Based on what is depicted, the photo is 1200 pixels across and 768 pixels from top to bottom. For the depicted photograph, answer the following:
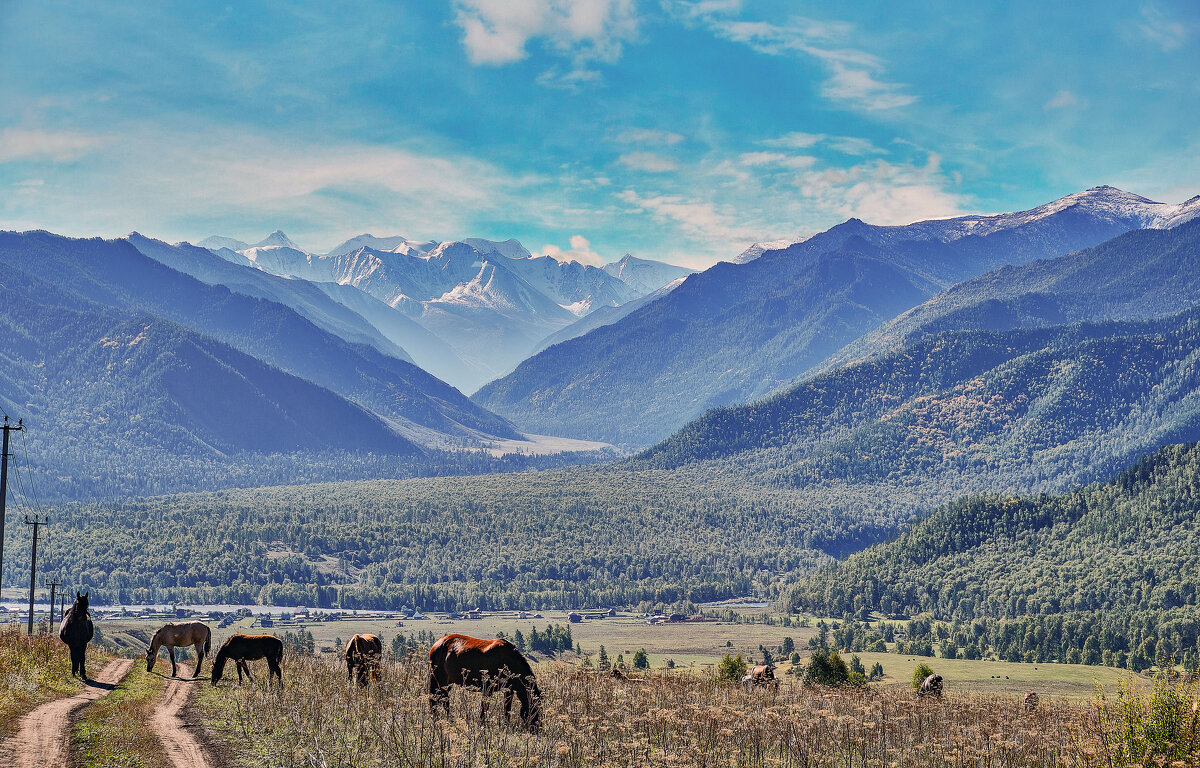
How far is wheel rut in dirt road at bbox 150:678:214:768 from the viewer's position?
26.0 m

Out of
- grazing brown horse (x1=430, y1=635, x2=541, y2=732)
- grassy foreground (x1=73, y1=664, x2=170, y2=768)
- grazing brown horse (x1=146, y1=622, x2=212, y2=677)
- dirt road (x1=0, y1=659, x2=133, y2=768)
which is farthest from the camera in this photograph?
grazing brown horse (x1=146, y1=622, x2=212, y2=677)

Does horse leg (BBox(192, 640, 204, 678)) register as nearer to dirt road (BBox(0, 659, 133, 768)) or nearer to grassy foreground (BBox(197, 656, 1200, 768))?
grassy foreground (BBox(197, 656, 1200, 768))

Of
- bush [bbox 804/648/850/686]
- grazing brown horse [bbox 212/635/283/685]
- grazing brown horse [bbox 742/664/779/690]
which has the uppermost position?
grazing brown horse [bbox 212/635/283/685]

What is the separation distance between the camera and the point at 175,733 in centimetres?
→ 2927

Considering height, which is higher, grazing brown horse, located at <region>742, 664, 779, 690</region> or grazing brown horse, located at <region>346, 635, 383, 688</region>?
grazing brown horse, located at <region>346, 635, 383, 688</region>

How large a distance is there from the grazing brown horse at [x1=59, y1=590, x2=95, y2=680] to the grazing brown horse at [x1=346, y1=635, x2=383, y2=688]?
10.5m

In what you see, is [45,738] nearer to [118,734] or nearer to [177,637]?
[118,734]

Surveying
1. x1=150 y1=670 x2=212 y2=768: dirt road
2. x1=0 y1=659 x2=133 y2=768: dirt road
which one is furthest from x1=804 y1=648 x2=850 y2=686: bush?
x1=0 y1=659 x2=133 y2=768: dirt road

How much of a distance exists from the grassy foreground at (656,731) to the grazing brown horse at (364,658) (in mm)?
730

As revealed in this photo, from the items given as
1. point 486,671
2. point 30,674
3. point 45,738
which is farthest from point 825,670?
point 45,738

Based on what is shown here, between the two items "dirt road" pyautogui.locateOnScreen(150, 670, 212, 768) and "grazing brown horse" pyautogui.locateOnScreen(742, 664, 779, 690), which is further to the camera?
"grazing brown horse" pyautogui.locateOnScreen(742, 664, 779, 690)

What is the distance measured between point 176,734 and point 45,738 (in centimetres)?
342

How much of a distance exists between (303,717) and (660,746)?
10656 mm

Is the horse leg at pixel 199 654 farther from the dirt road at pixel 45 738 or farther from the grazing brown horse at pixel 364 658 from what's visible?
the grazing brown horse at pixel 364 658
